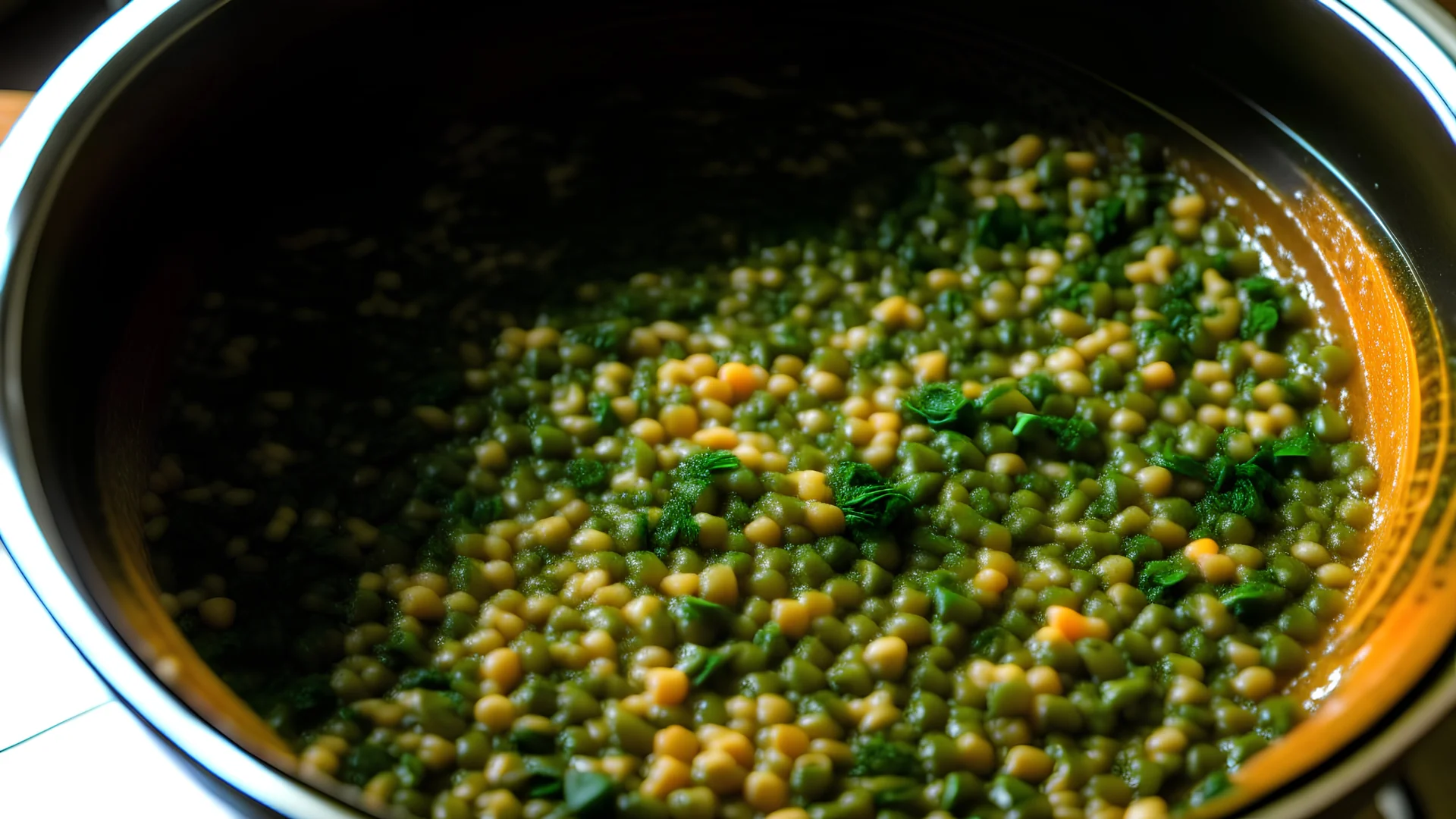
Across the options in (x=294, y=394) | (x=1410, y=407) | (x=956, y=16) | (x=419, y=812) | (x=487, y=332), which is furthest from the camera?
(x=956, y=16)

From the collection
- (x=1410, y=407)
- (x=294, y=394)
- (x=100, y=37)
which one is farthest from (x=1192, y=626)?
(x=100, y=37)

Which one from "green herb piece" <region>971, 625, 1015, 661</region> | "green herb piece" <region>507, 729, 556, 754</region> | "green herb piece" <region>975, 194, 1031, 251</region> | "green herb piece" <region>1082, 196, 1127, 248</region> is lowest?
"green herb piece" <region>507, 729, 556, 754</region>

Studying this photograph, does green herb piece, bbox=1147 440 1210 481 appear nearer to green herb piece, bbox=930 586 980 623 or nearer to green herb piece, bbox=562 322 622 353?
green herb piece, bbox=930 586 980 623

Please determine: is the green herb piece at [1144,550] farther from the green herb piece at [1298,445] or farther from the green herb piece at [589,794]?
the green herb piece at [589,794]

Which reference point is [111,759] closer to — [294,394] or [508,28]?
[294,394]

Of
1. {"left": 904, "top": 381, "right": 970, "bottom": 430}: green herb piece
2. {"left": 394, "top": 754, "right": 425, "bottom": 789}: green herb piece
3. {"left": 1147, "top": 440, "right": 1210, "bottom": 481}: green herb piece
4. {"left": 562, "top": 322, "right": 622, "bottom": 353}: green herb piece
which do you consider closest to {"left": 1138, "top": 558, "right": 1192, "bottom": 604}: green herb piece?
{"left": 1147, "top": 440, "right": 1210, "bottom": 481}: green herb piece

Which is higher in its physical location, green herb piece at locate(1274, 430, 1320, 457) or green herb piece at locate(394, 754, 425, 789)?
green herb piece at locate(1274, 430, 1320, 457)

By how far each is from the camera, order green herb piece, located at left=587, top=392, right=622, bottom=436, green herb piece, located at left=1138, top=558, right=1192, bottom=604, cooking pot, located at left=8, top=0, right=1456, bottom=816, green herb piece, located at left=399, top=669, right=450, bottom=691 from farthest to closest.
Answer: green herb piece, located at left=587, top=392, right=622, bottom=436 → green herb piece, located at left=1138, top=558, right=1192, bottom=604 → green herb piece, located at left=399, top=669, right=450, bottom=691 → cooking pot, located at left=8, top=0, right=1456, bottom=816
